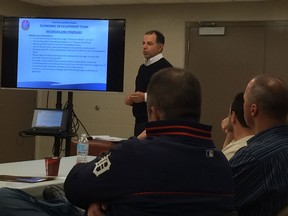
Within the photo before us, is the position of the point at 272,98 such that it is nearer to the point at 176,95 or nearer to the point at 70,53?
the point at 176,95

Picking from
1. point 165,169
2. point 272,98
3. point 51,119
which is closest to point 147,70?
point 51,119

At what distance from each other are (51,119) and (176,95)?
2.56 metres

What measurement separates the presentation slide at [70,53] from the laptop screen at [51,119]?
0.70 ft

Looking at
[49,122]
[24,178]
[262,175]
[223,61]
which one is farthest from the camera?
[223,61]

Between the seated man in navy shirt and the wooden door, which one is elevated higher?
the wooden door

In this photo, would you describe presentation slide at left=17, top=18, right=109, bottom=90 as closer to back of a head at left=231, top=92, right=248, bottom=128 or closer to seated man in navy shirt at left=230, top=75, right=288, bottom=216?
back of a head at left=231, top=92, right=248, bottom=128

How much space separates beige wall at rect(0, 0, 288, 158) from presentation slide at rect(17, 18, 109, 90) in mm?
2345

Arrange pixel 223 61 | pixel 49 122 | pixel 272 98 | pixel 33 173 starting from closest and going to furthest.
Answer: pixel 272 98
pixel 33 173
pixel 49 122
pixel 223 61

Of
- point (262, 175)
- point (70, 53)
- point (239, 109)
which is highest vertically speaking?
point (70, 53)

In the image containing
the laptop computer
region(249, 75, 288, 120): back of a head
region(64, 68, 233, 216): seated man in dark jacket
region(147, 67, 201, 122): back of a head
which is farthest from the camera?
the laptop computer

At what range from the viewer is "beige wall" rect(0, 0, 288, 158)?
5.84 meters

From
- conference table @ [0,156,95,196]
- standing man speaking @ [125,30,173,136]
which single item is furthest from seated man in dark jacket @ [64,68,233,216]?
standing man speaking @ [125,30,173,136]

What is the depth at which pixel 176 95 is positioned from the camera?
4.71 ft

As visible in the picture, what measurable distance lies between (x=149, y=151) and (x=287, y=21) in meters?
4.77
